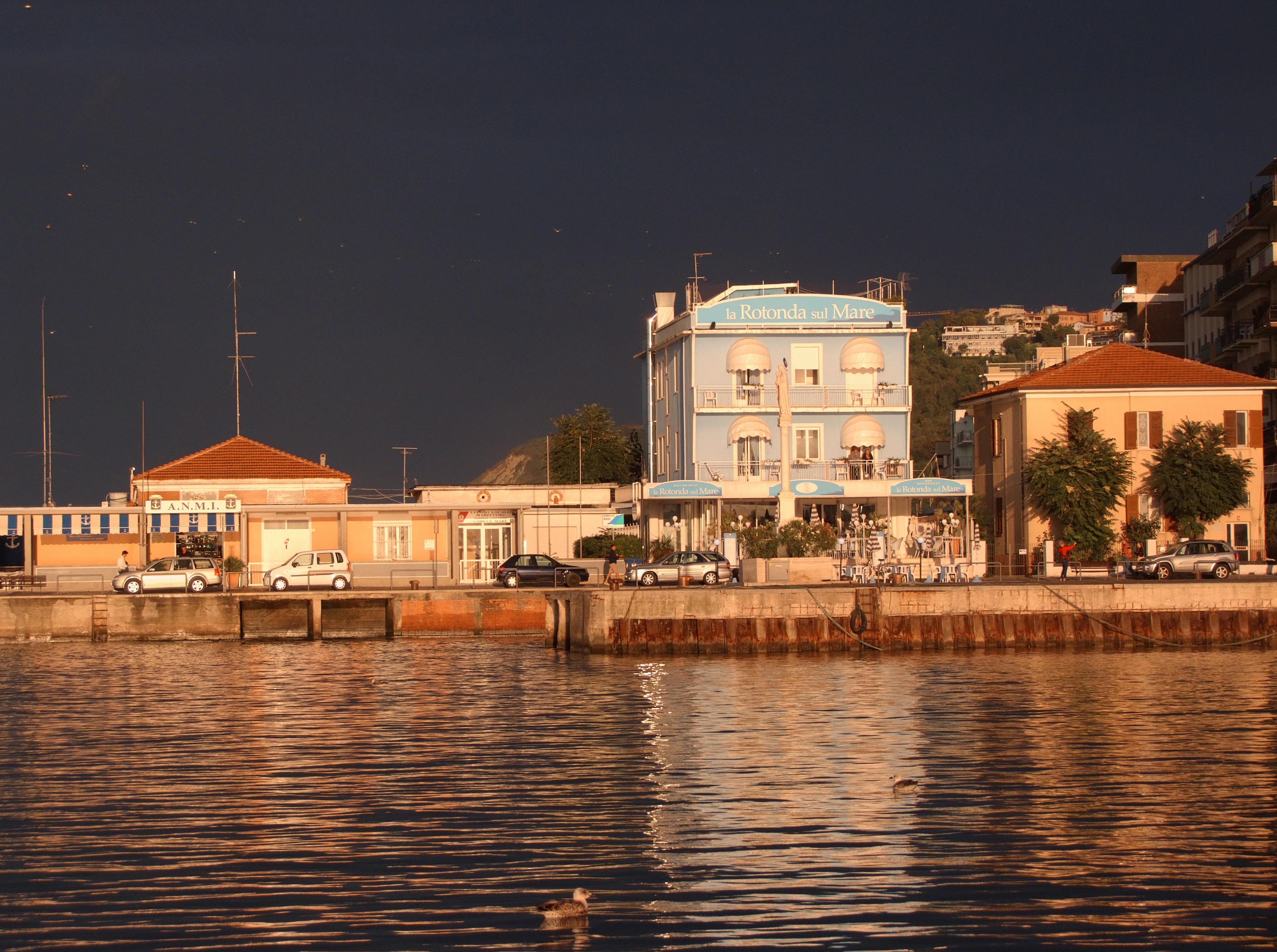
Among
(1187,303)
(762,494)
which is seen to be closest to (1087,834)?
(762,494)

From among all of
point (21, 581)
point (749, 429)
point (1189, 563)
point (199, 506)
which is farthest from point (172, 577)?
point (1189, 563)

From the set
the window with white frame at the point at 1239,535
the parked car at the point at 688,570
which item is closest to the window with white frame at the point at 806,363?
the window with white frame at the point at 1239,535

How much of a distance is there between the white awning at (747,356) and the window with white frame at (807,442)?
11.1ft

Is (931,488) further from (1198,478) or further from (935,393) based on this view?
(935,393)

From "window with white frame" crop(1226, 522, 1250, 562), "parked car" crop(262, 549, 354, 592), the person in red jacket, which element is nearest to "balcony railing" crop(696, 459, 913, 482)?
the person in red jacket

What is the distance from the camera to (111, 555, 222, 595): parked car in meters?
52.7

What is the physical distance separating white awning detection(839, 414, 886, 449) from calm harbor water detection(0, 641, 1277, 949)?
31.6 meters

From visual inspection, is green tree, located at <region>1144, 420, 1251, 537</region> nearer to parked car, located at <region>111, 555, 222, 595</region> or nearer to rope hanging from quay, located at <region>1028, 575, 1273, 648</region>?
rope hanging from quay, located at <region>1028, 575, 1273, 648</region>

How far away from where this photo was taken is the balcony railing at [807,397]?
223 feet

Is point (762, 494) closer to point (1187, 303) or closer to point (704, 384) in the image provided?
point (704, 384)

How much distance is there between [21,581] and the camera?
55.5 meters

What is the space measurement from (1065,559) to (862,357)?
18965 mm

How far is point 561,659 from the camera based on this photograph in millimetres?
41906

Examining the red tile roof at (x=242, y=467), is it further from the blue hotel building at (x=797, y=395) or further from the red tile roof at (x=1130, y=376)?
the red tile roof at (x=1130, y=376)
